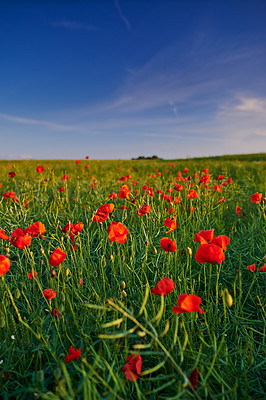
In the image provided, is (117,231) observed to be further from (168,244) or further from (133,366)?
(133,366)

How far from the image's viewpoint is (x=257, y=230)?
8.60 feet

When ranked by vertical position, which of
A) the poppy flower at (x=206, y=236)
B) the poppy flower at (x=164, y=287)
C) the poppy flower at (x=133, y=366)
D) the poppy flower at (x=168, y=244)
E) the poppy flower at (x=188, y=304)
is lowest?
the poppy flower at (x=133, y=366)

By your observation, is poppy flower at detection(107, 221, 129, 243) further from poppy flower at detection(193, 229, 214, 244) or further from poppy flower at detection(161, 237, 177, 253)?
poppy flower at detection(193, 229, 214, 244)

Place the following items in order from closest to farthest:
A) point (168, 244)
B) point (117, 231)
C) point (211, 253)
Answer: point (211, 253)
point (168, 244)
point (117, 231)

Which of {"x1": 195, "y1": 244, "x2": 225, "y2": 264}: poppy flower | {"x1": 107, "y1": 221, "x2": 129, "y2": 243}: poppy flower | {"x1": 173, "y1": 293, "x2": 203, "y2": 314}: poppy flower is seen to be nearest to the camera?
{"x1": 173, "y1": 293, "x2": 203, "y2": 314}: poppy flower

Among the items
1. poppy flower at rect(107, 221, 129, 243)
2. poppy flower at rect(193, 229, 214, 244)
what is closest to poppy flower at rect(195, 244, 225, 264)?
poppy flower at rect(193, 229, 214, 244)

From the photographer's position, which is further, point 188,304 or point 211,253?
point 211,253

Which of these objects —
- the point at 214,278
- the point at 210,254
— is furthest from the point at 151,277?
the point at 210,254

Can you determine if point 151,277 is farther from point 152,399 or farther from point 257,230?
point 257,230

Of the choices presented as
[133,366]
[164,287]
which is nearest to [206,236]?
[164,287]

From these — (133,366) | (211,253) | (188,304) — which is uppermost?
(211,253)

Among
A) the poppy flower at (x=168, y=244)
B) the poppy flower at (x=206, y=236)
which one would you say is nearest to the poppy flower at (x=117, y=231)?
the poppy flower at (x=168, y=244)

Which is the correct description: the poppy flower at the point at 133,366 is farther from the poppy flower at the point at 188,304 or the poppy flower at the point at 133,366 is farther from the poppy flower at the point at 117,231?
the poppy flower at the point at 117,231

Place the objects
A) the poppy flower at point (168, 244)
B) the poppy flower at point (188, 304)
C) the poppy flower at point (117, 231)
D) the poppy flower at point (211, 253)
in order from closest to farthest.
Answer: the poppy flower at point (188, 304), the poppy flower at point (211, 253), the poppy flower at point (168, 244), the poppy flower at point (117, 231)
